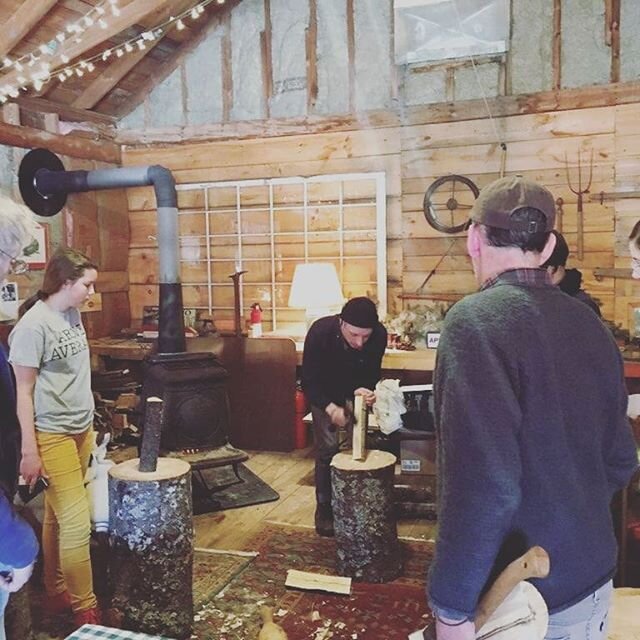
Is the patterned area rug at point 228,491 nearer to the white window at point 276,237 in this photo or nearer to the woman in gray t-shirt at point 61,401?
the woman in gray t-shirt at point 61,401

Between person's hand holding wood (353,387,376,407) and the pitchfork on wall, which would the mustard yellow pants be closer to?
person's hand holding wood (353,387,376,407)

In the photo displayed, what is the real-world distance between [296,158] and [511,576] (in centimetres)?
499

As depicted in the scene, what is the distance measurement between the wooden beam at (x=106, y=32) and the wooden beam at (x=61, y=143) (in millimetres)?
397

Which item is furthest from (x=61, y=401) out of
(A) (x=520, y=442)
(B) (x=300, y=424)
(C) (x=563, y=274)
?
(B) (x=300, y=424)

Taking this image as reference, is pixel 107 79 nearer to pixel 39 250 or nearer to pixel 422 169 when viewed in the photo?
pixel 39 250

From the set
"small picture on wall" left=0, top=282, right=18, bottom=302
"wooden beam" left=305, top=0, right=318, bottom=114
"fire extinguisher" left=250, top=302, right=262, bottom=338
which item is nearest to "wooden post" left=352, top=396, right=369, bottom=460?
"fire extinguisher" left=250, top=302, right=262, bottom=338

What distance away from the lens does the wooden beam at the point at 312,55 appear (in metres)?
5.71

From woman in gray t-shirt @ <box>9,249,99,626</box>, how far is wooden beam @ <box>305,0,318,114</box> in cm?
337

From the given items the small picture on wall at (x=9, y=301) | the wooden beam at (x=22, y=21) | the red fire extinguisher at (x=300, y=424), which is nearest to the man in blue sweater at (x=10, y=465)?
the wooden beam at (x=22, y=21)

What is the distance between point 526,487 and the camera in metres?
1.36

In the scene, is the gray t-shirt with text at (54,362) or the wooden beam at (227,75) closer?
the gray t-shirt with text at (54,362)

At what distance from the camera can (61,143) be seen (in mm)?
5668

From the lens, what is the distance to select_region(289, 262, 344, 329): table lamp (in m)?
5.33

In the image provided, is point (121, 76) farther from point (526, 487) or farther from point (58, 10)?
point (526, 487)
